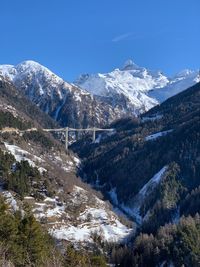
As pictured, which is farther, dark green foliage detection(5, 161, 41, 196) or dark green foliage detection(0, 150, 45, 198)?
dark green foliage detection(0, 150, 45, 198)

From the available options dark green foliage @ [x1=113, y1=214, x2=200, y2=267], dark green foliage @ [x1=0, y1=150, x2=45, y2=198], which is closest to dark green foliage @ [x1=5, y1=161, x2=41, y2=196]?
dark green foliage @ [x1=0, y1=150, x2=45, y2=198]

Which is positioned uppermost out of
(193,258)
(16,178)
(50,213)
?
(16,178)

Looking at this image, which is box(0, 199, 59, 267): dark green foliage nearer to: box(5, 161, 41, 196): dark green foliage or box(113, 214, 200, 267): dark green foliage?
box(113, 214, 200, 267): dark green foliage

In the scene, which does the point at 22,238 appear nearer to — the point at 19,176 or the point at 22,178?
the point at 22,178

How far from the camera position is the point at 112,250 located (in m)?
143

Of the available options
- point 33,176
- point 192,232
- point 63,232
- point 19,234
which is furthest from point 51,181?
point 19,234

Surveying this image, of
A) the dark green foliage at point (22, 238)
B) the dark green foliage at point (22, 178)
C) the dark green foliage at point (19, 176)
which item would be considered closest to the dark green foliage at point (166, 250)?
the dark green foliage at point (22, 178)

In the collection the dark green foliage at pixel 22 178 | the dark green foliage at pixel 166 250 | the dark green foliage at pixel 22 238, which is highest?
the dark green foliage at pixel 22 178

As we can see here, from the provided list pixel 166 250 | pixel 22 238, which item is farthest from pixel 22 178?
pixel 22 238

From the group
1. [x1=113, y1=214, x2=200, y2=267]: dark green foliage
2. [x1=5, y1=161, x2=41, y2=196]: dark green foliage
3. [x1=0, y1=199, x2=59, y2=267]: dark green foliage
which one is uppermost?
[x1=5, y1=161, x2=41, y2=196]: dark green foliage

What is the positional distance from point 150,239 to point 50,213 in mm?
31675

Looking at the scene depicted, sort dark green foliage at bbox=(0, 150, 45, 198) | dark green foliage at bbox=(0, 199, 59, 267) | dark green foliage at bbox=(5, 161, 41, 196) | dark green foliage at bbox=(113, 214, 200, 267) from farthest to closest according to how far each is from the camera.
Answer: dark green foliage at bbox=(0, 150, 45, 198), dark green foliage at bbox=(5, 161, 41, 196), dark green foliage at bbox=(113, 214, 200, 267), dark green foliage at bbox=(0, 199, 59, 267)

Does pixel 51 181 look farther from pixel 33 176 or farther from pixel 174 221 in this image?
pixel 174 221

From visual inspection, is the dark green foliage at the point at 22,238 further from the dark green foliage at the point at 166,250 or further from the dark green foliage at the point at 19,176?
the dark green foliage at the point at 19,176
